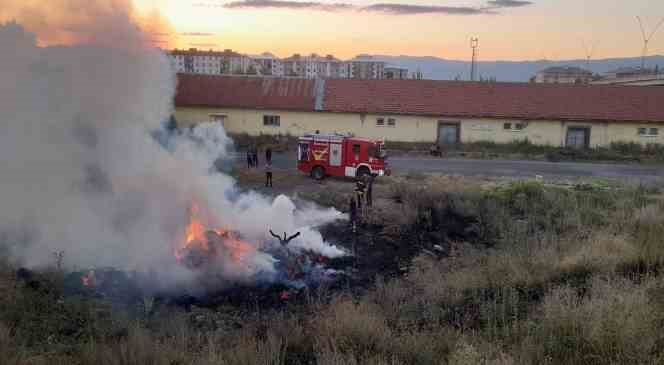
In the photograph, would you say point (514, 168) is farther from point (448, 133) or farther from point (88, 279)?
point (88, 279)

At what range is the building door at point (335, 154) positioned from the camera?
79.3ft

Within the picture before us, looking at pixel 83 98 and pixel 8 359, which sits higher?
pixel 83 98

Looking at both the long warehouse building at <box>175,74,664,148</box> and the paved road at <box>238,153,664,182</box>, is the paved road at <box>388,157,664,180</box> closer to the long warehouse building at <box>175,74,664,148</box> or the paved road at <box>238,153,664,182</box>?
the paved road at <box>238,153,664,182</box>

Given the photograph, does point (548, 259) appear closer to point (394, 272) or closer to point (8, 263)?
point (394, 272)

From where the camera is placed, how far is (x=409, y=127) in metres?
36.7

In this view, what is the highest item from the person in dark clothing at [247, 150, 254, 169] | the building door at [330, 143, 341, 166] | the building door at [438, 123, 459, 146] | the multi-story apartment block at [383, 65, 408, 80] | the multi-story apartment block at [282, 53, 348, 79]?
the multi-story apartment block at [282, 53, 348, 79]

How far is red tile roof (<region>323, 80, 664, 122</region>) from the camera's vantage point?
119ft

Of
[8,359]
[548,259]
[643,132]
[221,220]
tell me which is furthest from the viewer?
[643,132]

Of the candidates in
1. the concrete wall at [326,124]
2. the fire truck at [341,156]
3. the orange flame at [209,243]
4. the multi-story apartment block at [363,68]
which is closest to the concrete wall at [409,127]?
the concrete wall at [326,124]

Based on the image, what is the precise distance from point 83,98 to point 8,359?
719cm

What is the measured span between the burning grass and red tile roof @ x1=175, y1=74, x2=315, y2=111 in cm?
2325

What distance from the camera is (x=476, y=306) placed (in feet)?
28.3

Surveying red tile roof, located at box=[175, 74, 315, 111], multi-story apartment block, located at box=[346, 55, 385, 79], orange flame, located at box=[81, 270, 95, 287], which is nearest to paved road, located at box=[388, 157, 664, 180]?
red tile roof, located at box=[175, 74, 315, 111]

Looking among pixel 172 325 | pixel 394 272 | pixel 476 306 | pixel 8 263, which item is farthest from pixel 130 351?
pixel 394 272
